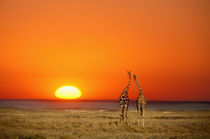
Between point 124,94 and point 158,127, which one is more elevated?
point 124,94

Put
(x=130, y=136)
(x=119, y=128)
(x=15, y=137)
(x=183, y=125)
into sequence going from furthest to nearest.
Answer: (x=183, y=125)
(x=119, y=128)
(x=130, y=136)
(x=15, y=137)

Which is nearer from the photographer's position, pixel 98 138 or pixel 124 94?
pixel 98 138

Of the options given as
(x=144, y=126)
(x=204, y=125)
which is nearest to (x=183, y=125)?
(x=204, y=125)

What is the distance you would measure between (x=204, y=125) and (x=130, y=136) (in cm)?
1190

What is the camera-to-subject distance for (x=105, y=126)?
97.8 ft

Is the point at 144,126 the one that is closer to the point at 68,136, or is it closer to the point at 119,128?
the point at 119,128

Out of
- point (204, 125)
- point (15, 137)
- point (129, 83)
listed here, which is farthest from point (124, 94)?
point (15, 137)

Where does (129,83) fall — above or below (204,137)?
above

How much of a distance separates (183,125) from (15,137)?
17220mm

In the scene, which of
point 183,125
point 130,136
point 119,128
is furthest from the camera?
point 183,125

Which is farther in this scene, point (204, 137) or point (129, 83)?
point (129, 83)

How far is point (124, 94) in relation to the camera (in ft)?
111

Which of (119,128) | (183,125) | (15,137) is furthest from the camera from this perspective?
(183,125)

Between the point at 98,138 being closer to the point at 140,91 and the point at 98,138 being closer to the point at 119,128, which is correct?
the point at 119,128
